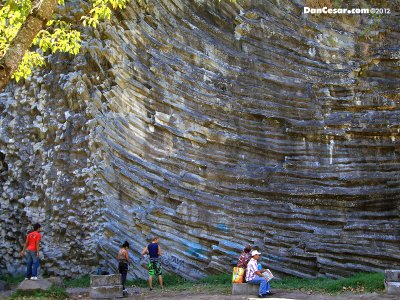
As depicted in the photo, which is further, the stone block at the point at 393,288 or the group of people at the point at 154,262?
the group of people at the point at 154,262

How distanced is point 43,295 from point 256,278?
170 inches

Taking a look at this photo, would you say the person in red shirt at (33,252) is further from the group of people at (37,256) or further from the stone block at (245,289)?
the stone block at (245,289)

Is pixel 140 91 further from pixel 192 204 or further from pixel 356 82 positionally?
pixel 356 82

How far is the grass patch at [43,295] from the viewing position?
1169 cm

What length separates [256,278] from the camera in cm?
1144

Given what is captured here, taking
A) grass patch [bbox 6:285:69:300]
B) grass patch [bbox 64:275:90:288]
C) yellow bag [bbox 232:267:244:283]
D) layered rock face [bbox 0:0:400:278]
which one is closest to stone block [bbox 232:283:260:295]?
yellow bag [bbox 232:267:244:283]

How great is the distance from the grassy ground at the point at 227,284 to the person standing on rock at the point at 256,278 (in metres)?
0.88

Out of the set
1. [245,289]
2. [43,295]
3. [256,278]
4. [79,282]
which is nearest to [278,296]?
[256,278]

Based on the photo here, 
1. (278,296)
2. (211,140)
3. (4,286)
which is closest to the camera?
(278,296)

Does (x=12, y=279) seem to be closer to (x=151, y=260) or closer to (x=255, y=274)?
(x=151, y=260)

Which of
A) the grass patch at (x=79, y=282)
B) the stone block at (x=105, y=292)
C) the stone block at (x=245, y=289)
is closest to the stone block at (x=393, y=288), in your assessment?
the stone block at (x=245, y=289)

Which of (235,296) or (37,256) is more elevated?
→ (37,256)

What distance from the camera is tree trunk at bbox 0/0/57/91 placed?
7055 mm

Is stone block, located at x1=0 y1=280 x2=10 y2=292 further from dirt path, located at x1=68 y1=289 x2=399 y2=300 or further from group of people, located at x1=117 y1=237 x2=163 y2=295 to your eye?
group of people, located at x1=117 y1=237 x2=163 y2=295
